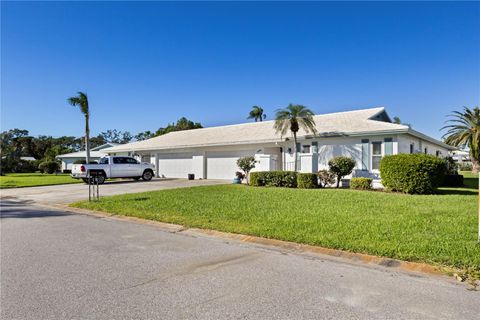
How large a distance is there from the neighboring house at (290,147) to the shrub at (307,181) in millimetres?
1233

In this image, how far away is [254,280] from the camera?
4.10 meters

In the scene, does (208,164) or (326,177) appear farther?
(208,164)

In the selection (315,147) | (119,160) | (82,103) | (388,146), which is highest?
(82,103)

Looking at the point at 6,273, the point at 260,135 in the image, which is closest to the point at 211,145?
the point at 260,135

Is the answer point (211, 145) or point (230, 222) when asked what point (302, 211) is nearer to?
point (230, 222)

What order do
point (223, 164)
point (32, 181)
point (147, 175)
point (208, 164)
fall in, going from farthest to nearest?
1. point (32, 181)
2. point (208, 164)
3. point (223, 164)
4. point (147, 175)

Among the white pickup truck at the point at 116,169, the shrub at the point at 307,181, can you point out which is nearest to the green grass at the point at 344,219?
the shrub at the point at 307,181

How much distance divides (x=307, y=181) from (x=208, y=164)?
11148 mm

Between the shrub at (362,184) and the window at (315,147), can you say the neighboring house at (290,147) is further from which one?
the shrub at (362,184)

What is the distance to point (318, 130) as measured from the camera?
18.8 m

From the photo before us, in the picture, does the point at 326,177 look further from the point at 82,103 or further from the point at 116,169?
the point at 82,103

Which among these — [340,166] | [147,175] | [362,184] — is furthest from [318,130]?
[147,175]

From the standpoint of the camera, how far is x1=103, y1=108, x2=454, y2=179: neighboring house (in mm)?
16422

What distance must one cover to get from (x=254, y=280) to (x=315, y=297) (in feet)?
2.77
